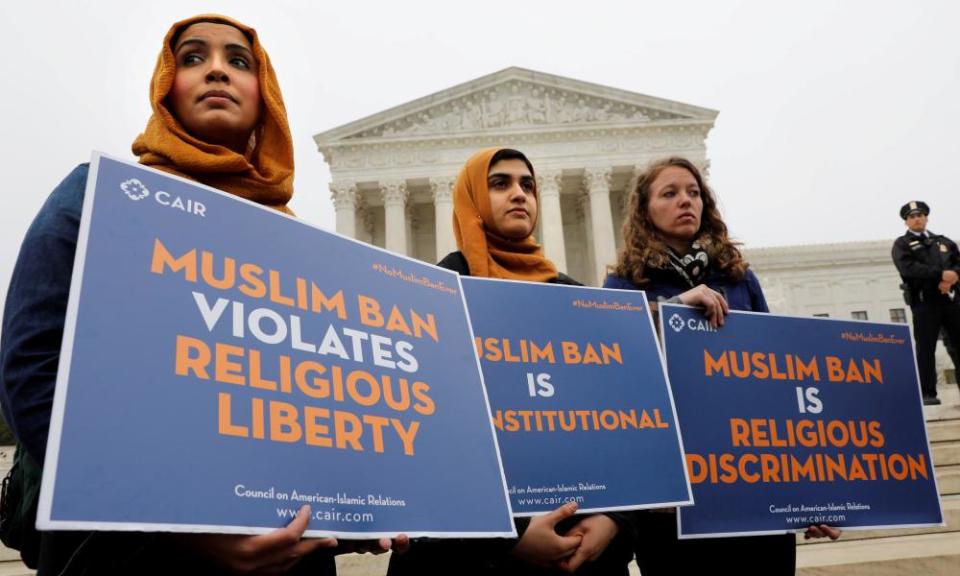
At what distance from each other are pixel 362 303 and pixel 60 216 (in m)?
0.80

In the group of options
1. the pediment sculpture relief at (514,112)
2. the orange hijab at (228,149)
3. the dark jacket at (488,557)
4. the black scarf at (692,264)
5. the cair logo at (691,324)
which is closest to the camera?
the orange hijab at (228,149)

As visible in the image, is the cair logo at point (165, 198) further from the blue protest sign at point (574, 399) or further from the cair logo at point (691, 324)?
the cair logo at point (691, 324)

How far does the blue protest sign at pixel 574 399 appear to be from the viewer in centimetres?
209

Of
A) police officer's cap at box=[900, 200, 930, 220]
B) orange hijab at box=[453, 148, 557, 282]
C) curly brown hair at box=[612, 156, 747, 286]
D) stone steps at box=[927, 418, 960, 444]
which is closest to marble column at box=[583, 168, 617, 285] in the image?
police officer's cap at box=[900, 200, 930, 220]

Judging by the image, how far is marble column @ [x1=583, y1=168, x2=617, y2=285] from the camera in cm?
3172

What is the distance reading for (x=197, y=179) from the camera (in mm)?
2055

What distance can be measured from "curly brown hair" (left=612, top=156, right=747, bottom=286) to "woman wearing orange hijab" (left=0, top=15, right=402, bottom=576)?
5.84 ft

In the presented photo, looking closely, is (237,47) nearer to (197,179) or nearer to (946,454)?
(197,179)

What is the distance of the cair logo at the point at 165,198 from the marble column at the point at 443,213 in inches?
1132

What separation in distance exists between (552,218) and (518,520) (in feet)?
98.7

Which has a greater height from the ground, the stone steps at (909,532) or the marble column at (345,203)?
the marble column at (345,203)

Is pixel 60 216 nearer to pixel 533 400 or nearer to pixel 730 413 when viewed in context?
pixel 533 400

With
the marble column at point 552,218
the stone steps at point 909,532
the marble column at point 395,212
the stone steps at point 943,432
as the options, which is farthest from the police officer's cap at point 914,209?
the marble column at point 395,212

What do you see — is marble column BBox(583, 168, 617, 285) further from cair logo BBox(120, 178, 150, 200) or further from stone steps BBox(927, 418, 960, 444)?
cair logo BBox(120, 178, 150, 200)
